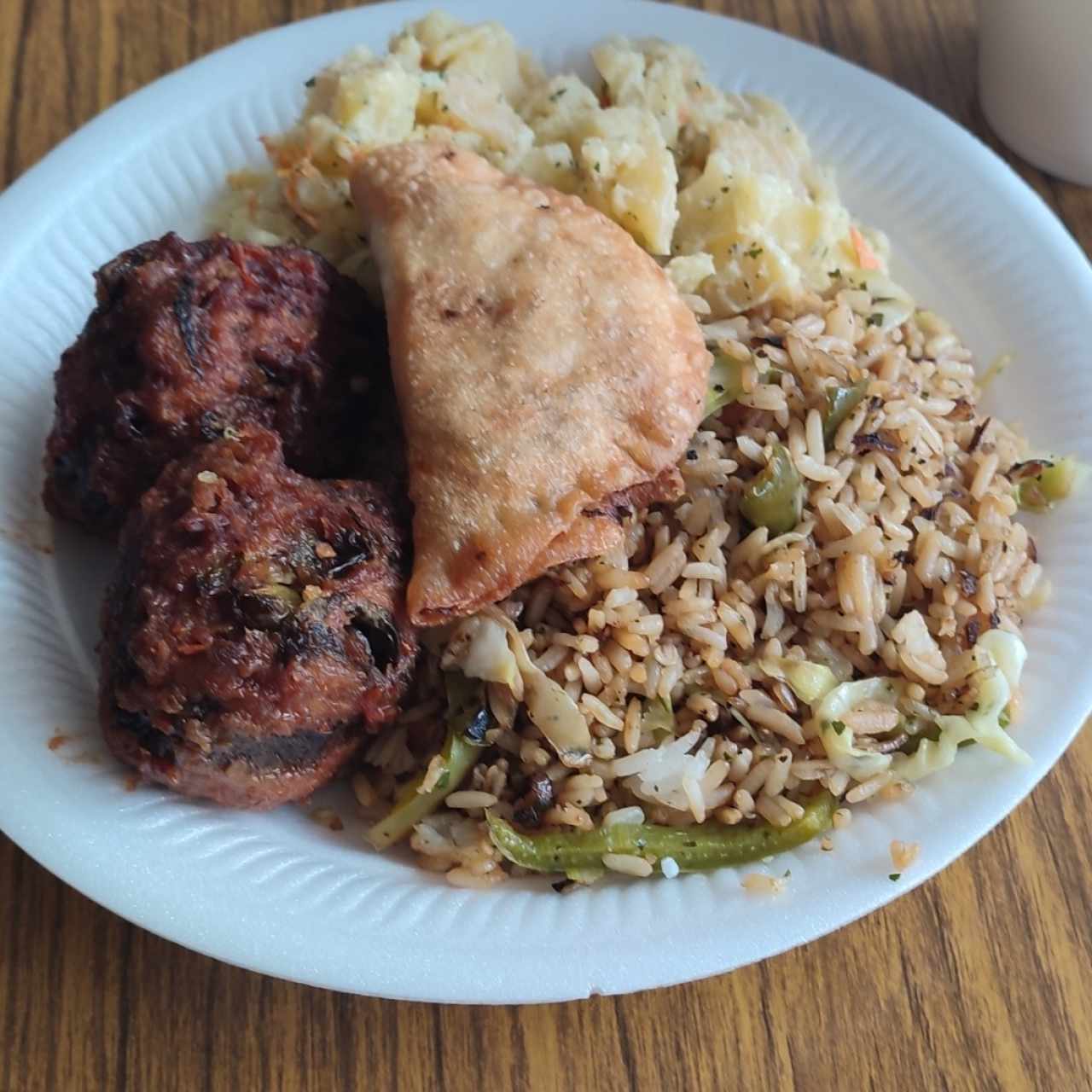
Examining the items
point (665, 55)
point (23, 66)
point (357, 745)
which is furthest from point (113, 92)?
point (357, 745)

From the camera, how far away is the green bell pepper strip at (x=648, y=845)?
7.02 ft

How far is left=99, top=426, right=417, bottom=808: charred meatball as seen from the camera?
1.94 metres

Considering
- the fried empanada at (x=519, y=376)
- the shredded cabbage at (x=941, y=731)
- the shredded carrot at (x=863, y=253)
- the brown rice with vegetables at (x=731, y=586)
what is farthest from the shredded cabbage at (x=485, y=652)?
the shredded carrot at (x=863, y=253)

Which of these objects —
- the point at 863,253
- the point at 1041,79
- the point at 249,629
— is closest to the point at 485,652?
the point at 249,629

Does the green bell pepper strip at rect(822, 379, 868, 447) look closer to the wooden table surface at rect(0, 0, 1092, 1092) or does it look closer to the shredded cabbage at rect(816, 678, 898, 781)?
the shredded cabbage at rect(816, 678, 898, 781)

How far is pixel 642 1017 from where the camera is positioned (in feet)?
7.10

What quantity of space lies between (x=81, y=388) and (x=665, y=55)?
1.73 metres

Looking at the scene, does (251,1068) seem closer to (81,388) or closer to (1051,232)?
(81,388)

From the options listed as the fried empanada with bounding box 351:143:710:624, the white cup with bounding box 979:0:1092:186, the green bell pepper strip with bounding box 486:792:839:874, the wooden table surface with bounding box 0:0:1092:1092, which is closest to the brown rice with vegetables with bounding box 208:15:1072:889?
the green bell pepper strip with bounding box 486:792:839:874

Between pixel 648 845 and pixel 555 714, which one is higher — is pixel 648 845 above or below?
below

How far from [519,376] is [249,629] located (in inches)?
26.7

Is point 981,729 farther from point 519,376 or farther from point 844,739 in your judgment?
point 519,376

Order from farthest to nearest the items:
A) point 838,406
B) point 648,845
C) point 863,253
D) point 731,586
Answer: point 863,253
point 838,406
point 731,586
point 648,845

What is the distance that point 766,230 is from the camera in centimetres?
267
